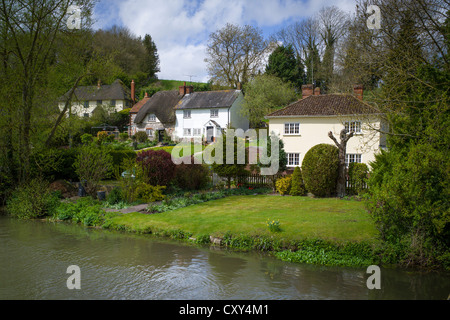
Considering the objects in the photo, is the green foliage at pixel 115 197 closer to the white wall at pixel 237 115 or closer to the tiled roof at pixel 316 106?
the tiled roof at pixel 316 106

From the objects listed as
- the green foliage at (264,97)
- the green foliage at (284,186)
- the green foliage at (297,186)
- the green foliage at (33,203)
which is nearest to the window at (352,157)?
the green foliage at (297,186)

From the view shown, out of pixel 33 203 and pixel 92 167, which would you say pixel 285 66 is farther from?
pixel 33 203

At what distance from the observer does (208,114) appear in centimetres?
4653

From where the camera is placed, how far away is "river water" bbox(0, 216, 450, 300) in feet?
26.2

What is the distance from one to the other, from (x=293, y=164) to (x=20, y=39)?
21.9 meters

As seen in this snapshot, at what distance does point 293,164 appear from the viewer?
2920 centimetres

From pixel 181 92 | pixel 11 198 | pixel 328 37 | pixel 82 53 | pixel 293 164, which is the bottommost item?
pixel 11 198

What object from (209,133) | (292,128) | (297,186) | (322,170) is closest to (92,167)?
(297,186)

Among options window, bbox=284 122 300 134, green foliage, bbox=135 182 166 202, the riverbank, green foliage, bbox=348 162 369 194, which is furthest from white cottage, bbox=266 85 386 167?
green foliage, bbox=135 182 166 202

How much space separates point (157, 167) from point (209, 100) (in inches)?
1186

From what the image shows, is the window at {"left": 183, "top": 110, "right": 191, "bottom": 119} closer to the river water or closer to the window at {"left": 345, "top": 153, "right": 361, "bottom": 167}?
the window at {"left": 345, "top": 153, "right": 361, "bottom": 167}

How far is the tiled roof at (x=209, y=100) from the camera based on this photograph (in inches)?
1799
